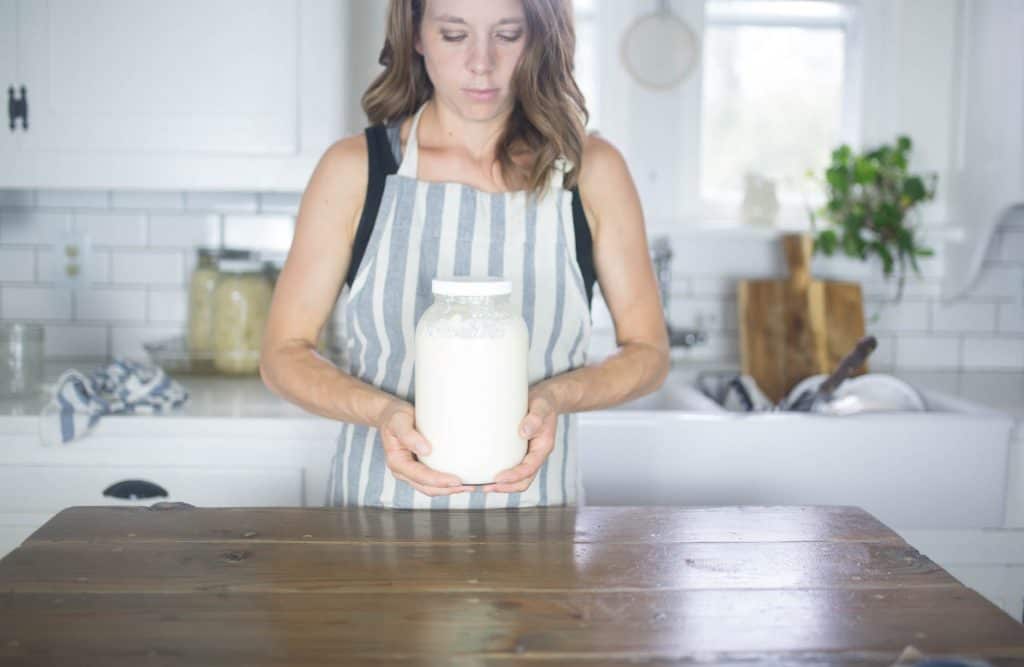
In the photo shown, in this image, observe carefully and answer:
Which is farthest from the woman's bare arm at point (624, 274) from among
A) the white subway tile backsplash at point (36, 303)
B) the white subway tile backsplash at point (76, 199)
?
the white subway tile backsplash at point (36, 303)

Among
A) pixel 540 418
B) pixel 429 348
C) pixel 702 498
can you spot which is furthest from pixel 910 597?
pixel 702 498

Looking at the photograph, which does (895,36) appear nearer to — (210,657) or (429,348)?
(429,348)

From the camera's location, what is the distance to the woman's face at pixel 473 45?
148 cm

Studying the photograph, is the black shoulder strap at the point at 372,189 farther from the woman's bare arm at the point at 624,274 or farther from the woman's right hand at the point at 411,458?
the woman's right hand at the point at 411,458

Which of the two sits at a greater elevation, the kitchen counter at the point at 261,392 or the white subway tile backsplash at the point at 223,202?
the white subway tile backsplash at the point at 223,202

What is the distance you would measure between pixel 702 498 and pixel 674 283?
0.82 m

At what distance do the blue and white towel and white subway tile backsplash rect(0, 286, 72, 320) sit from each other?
0.59m

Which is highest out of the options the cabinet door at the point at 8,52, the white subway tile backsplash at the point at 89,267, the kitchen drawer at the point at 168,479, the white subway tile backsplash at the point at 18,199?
the cabinet door at the point at 8,52

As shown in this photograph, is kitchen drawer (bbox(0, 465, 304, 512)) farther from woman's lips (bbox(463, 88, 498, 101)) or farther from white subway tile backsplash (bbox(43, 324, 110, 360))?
woman's lips (bbox(463, 88, 498, 101))

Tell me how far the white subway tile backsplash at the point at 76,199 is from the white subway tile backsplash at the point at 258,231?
1.06ft

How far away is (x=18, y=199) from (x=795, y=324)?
6.73ft

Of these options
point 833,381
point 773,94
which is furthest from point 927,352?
point 773,94

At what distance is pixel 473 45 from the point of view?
58.2 inches

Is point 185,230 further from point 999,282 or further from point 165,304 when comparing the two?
point 999,282
